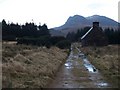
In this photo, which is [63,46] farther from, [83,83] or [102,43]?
[83,83]

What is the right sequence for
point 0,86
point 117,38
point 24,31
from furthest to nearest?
1. point 24,31
2. point 117,38
3. point 0,86

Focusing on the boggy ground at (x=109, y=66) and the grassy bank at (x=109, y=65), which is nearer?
the boggy ground at (x=109, y=66)

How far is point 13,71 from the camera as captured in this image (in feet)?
52.6

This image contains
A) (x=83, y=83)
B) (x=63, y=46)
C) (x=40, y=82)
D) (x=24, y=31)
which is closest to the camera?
(x=40, y=82)

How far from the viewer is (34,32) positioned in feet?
310

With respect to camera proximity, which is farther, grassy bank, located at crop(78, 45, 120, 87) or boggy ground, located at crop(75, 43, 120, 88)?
grassy bank, located at crop(78, 45, 120, 87)

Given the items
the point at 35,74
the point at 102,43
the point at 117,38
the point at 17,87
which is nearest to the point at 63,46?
the point at 102,43

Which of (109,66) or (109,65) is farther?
(109,65)

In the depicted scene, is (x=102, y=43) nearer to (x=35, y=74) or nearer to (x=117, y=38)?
(x=117, y=38)

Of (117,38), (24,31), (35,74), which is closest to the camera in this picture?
(35,74)

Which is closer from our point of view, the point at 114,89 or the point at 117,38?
the point at 114,89

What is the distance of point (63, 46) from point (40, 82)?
5198cm

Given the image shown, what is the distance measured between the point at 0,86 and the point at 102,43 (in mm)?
58755

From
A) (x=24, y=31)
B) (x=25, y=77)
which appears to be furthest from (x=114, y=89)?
(x=24, y=31)
